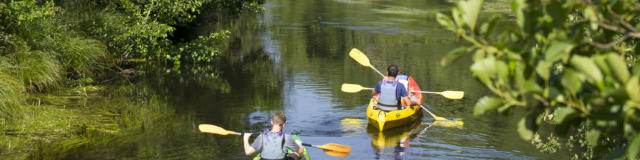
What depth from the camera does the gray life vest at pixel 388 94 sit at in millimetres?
12409

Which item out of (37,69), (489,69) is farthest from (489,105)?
(37,69)

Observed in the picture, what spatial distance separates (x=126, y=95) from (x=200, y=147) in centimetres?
527

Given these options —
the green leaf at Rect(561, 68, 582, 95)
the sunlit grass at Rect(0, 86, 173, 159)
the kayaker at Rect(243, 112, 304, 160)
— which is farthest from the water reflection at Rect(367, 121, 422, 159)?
the green leaf at Rect(561, 68, 582, 95)

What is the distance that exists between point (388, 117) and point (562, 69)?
9134 mm

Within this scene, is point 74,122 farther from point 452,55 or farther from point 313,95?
point 452,55

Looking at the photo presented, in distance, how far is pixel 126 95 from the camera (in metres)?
15.8

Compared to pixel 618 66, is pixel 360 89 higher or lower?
lower

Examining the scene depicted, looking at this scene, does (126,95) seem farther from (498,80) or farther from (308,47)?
(498,80)

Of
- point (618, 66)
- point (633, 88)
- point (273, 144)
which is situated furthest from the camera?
point (273, 144)

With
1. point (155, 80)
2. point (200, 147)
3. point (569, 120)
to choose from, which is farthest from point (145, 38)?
point (569, 120)

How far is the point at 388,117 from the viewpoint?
12.3m

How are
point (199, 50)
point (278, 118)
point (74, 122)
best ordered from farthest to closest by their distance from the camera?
point (199, 50) → point (74, 122) → point (278, 118)

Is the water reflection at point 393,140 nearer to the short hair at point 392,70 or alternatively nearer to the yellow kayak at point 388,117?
the yellow kayak at point 388,117

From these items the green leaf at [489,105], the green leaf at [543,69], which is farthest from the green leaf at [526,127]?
the green leaf at [543,69]
